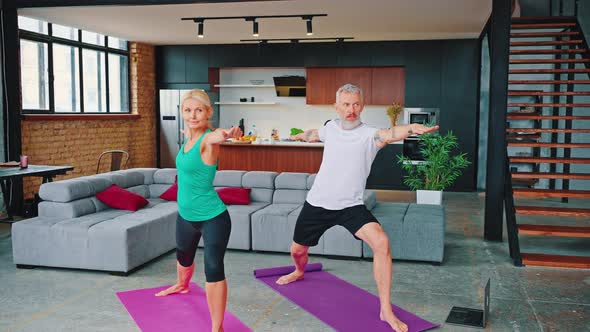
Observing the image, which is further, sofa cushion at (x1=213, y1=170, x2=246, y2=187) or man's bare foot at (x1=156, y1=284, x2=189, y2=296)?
sofa cushion at (x1=213, y1=170, x2=246, y2=187)

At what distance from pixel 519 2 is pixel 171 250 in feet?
24.6

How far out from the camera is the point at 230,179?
652cm

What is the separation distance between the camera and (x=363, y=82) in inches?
419

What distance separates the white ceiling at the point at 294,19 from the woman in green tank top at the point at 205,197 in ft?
13.6

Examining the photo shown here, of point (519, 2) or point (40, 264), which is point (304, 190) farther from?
point (519, 2)

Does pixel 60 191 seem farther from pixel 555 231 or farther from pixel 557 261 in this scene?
pixel 555 231

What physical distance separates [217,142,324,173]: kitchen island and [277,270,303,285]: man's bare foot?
208 inches

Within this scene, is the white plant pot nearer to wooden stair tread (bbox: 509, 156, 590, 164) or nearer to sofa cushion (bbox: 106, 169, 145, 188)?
wooden stair tread (bbox: 509, 156, 590, 164)

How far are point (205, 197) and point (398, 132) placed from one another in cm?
125

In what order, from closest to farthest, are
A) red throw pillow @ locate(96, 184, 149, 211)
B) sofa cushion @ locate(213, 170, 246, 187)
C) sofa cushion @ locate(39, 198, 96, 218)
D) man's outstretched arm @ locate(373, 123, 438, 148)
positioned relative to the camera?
man's outstretched arm @ locate(373, 123, 438, 148)
sofa cushion @ locate(39, 198, 96, 218)
red throw pillow @ locate(96, 184, 149, 211)
sofa cushion @ locate(213, 170, 246, 187)

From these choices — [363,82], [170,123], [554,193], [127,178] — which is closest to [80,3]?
[127,178]

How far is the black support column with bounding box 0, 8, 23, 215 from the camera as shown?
755 centimetres

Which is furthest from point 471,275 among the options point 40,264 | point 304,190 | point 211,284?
point 40,264

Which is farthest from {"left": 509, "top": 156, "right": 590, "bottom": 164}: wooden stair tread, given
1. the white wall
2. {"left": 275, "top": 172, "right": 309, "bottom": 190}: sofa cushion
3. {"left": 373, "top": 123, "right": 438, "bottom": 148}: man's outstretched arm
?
the white wall
